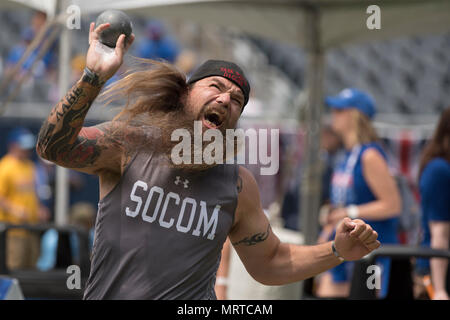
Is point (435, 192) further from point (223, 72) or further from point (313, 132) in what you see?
point (223, 72)

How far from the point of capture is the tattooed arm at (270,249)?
1.85 meters

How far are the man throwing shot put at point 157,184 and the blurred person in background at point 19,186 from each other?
194 inches

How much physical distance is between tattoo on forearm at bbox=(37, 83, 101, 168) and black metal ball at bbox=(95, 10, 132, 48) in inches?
4.6

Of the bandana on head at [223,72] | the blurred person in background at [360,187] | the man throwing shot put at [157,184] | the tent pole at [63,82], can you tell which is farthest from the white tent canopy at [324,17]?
the man throwing shot put at [157,184]

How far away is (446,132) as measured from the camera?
348 centimetres

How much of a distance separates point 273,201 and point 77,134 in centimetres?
600

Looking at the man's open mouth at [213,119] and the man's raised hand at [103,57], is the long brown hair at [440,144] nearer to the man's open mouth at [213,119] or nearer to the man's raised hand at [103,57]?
the man's open mouth at [213,119]

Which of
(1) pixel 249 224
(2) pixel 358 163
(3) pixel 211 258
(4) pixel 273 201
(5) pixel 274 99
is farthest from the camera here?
(5) pixel 274 99

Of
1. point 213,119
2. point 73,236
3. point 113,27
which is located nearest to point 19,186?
point 73,236

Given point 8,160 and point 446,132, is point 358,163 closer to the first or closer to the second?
point 446,132

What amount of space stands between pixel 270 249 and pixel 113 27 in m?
0.89

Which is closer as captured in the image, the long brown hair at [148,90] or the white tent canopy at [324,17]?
the long brown hair at [148,90]

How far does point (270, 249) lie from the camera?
200cm
